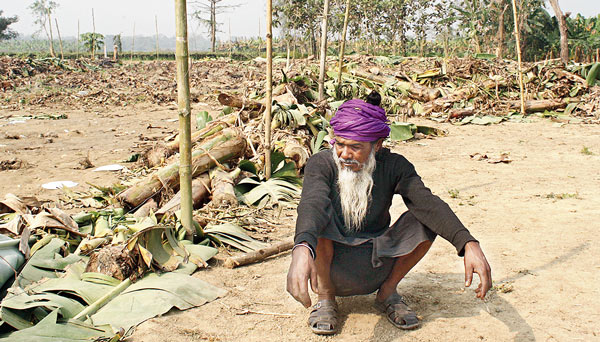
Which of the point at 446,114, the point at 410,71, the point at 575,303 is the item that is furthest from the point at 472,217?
the point at 410,71

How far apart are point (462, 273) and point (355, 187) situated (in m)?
1.12

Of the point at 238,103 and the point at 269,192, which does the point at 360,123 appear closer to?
the point at 269,192

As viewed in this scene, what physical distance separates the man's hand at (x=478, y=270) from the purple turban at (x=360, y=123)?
2.07 feet

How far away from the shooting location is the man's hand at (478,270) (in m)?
1.76

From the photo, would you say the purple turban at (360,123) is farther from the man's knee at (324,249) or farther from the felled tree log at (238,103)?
the felled tree log at (238,103)

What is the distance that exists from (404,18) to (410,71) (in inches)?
694

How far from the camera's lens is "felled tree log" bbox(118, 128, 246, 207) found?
157 inches

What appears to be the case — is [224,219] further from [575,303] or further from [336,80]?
[336,80]

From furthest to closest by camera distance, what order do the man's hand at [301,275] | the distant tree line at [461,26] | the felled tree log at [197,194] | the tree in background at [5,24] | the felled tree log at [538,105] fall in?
the tree in background at [5,24], the distant tree line at [461,26], the felled tree log at [538,105], the felled tree log at [197,194], the man's hand at [301,275]

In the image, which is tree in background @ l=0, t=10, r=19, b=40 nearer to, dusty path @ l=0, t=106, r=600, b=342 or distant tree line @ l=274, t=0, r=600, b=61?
distant tree line @ l=274, t=0, r=600, b=61

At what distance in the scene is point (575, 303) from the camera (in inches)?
92.0

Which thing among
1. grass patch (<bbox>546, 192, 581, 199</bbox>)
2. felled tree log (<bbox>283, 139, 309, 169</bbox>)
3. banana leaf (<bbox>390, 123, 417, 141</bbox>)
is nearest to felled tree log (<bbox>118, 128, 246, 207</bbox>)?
felled tree log (<bbox>283, 139, 309, 169</bbox>)

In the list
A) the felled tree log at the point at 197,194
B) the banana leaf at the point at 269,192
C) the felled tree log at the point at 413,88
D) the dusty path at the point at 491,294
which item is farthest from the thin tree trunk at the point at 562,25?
the felled tree log at the point at 197,194

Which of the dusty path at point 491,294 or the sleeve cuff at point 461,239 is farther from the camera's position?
the dusty path at point 491,294
